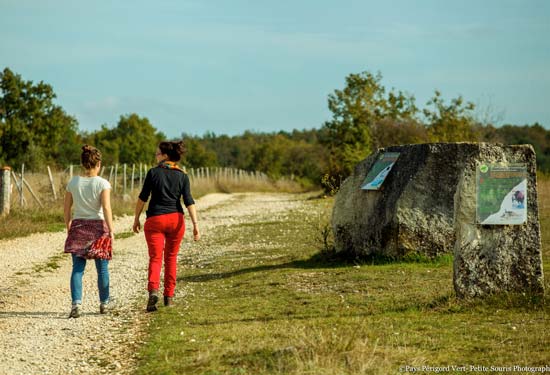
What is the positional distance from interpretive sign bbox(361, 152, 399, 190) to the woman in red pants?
4629mm

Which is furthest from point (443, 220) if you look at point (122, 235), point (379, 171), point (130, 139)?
point (130, 139)

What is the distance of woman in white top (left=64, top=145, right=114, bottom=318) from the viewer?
9.30 metres

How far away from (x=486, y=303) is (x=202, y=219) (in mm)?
18620

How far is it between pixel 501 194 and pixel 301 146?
87978 millimetres

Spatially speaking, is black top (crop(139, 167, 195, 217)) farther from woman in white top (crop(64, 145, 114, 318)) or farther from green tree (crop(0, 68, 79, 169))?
green tree (crop(0, 68, 79, 169))

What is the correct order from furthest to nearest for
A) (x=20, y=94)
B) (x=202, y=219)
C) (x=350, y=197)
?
(x=20, y=94) → (x=202, y=219) → (x=350, y=197)

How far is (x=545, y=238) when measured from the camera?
1598cm

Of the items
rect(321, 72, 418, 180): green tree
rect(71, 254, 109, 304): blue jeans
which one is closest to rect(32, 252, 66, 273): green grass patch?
rect(71, 254, 109, 304): blue jeans

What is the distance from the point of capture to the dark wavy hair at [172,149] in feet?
32.2

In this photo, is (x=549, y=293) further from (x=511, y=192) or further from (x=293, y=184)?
(x=293, y=184)

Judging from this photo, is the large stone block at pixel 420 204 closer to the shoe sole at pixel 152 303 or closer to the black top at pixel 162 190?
the black top at pixel 162 190

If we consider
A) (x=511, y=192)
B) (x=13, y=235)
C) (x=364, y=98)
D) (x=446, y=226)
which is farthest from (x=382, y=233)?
(x=364, y=98)

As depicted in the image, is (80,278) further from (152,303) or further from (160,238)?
(160,238)

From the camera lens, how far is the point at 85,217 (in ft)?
30.9
